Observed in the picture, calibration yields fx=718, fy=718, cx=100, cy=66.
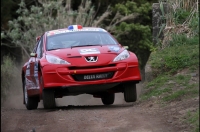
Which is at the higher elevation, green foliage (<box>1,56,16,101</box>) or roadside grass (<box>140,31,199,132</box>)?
roadside grass (<box>140,31,199,132</box>)

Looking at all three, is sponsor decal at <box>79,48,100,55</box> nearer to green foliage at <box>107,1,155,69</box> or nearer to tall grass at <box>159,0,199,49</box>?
tall grass at <box>159,0,199,49</box>

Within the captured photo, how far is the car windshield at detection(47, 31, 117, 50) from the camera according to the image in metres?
12.9

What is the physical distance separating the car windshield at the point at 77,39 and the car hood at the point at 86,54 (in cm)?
45

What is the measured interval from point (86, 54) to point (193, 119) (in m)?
3.60

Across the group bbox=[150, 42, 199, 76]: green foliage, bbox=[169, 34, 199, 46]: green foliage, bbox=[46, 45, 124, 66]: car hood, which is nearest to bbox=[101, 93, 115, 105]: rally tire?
bbox=[150, 42, 199, 76]: green foliage

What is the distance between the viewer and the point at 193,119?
8750mm

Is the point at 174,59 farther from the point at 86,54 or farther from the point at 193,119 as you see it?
the point at 193,119

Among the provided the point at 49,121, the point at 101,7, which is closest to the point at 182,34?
the point at 49,121

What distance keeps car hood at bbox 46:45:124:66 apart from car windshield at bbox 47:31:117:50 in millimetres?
448

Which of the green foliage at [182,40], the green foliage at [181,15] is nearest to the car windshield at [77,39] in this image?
the green foliage at [182,40]

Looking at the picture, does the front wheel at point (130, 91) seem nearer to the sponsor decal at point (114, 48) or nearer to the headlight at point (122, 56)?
the headlight at point (122, 56)

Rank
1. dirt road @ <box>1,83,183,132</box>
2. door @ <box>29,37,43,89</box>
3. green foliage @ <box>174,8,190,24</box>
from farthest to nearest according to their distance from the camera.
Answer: green foliage @ <box>174,8,190,24</box>
door @ <box>29,37,43,89</box>
dirt road @ <box>1,83,183,132</box>

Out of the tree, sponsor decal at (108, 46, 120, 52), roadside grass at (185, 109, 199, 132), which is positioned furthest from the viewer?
the tree

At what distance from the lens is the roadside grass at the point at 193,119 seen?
832cm
